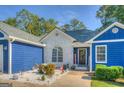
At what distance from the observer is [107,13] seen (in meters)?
26.5

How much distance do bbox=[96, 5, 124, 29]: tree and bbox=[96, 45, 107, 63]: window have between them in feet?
27.0

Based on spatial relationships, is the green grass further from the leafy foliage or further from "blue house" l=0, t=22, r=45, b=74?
the leafy foliage

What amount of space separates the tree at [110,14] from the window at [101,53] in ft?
27.0

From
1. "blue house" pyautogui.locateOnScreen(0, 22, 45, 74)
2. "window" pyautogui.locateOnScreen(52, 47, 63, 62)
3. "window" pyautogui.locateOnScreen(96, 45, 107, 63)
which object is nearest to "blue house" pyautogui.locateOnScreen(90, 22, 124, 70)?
"window" pyautogui.locateOnScreen(96, 45, 107, 63)

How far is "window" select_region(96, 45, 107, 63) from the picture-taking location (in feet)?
51.3

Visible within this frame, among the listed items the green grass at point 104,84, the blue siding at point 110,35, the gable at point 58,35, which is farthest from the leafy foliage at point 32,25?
the green grass at point 104,84

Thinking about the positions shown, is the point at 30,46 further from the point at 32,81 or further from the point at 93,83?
the point at 93,83

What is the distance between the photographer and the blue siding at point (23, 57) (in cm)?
1440

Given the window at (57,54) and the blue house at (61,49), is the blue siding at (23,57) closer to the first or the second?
the blue house at (61,49)

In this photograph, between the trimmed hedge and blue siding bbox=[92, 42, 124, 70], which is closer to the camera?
the trimmed hedge

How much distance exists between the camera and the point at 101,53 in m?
15.8
